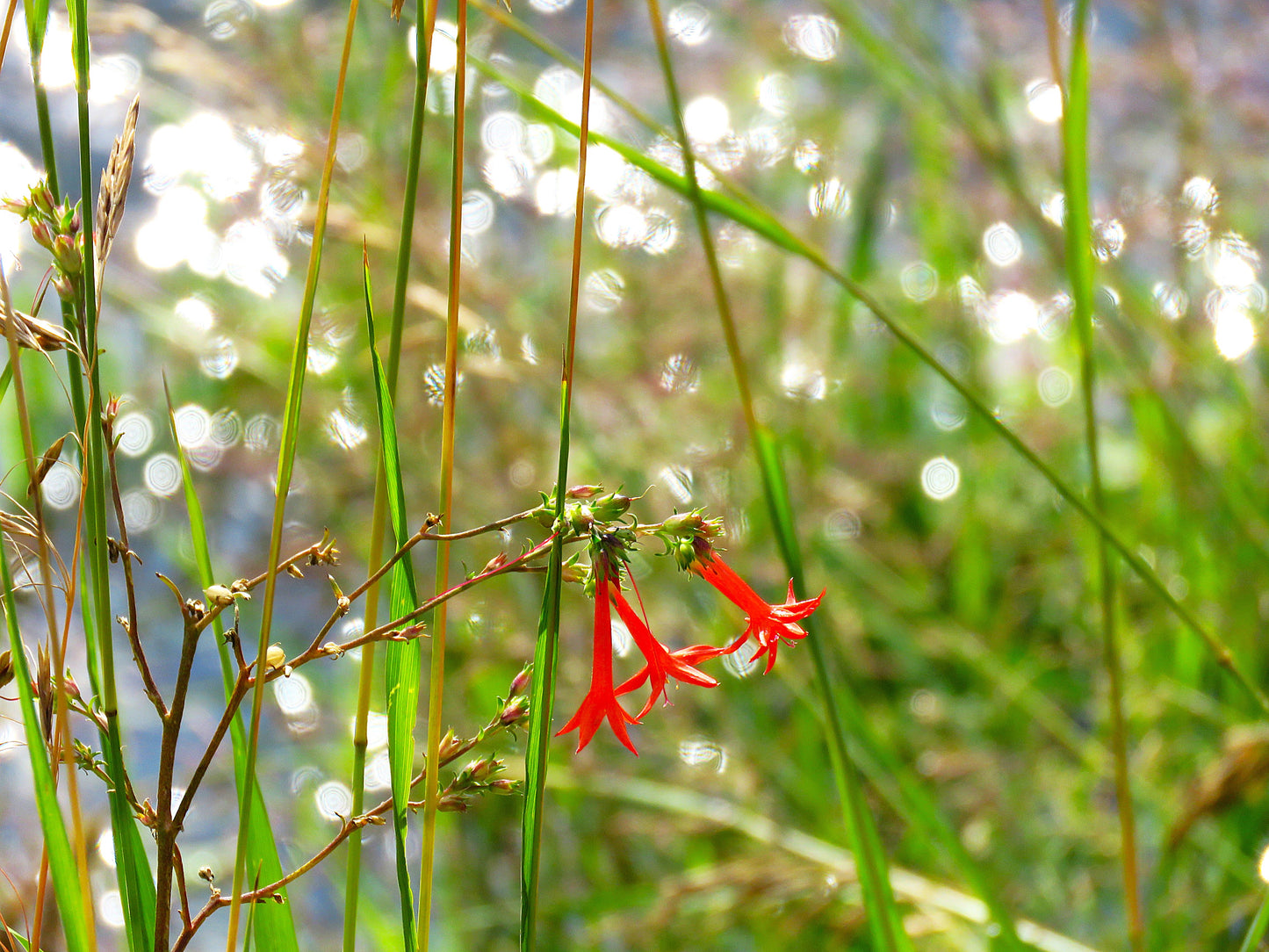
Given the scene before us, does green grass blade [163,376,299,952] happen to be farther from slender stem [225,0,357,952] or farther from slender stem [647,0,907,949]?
slender stem [647,0,907,949]


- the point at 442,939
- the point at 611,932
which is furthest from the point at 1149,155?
the point at 442,939

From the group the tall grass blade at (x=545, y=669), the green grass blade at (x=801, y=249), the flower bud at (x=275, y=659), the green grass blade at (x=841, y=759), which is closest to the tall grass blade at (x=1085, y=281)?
the green grass blade at (x=801, y=249)

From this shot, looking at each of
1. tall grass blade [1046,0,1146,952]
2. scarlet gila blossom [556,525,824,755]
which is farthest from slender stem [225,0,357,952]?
tall grass blade [1046,0,1146,952]

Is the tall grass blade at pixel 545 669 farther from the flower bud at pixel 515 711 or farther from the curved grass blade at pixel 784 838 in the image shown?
the curved grass blade at pixel 784 838

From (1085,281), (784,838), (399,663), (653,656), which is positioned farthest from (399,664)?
(784,838)

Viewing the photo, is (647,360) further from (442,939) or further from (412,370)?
(442,939)
